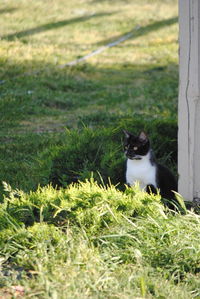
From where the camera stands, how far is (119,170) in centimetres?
614

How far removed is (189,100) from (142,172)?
801 millimetres

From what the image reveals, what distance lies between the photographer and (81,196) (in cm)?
474

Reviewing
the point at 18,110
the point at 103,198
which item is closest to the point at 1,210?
the point at 103,198

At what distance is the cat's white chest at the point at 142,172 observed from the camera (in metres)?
5.67

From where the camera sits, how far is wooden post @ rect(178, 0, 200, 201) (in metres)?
5.30

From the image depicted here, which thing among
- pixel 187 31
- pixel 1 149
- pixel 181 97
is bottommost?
pixel 1 149

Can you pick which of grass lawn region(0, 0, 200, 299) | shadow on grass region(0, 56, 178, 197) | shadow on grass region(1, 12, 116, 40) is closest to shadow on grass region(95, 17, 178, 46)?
shadow on grass region(1, 12, 116, 40)

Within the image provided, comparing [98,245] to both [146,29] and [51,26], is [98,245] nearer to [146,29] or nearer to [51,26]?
[51,26]

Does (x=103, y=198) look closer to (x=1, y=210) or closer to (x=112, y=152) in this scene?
(x=1, y=210)

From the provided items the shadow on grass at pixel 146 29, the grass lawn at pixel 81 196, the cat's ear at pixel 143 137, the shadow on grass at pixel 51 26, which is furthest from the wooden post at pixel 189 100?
the shadow on grass at pixel 146 29

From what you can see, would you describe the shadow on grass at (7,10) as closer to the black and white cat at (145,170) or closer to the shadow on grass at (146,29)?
the shadow on grass at (146,29)

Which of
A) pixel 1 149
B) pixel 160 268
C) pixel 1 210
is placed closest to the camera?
pixel 160 268

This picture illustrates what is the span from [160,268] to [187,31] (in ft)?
7.32

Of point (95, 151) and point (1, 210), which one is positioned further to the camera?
point (95, 151)
